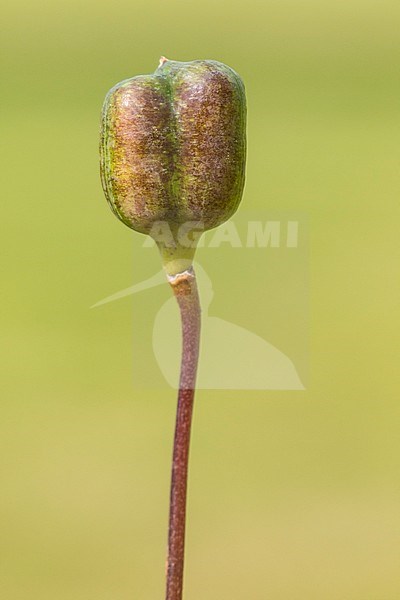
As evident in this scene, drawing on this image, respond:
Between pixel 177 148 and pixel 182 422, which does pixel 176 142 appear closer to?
pixel 177 148

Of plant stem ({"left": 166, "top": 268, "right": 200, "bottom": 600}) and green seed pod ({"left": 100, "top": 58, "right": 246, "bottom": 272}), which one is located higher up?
green seed pod ({"left": 100, "top": 58, "right": 246, "bottom": 272})

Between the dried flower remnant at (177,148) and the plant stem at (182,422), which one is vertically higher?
the dried flower remnant at (177,148)

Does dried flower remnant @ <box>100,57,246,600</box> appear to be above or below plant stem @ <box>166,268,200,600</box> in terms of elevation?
above

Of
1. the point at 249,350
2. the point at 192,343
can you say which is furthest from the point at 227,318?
the point at 192,343

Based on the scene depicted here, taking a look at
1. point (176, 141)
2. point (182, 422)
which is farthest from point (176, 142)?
point (182, 422)

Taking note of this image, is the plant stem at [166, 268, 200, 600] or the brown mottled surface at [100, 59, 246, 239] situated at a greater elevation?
the brown mottled surface at [100, 59, 246, 239]

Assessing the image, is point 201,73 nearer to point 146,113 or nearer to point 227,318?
point 146,113
